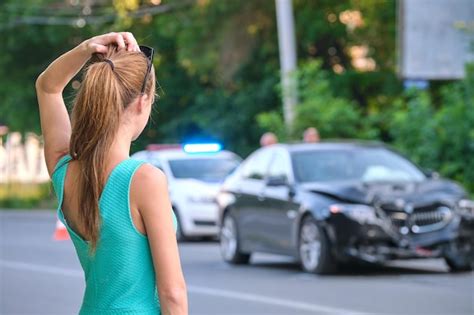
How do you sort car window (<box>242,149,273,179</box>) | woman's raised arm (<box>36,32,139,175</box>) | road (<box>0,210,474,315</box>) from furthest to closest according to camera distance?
car window (<box>242,149,273,179</box>), road (<box>0,210,474,315</box>), woman's raised arm (<box>36,32,139,175</box>)

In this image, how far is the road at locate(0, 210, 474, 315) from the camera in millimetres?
12234

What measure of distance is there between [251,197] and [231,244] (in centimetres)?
88

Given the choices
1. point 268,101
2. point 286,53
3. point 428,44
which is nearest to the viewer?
point 286,53

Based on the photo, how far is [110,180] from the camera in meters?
3.71

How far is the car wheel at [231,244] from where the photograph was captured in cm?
1748

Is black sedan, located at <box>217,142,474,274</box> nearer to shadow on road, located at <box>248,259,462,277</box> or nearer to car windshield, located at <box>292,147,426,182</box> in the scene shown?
car windshield, located at <box>292,147,426,182</box>

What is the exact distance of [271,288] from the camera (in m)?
14.2

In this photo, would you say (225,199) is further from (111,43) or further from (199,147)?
(111,43)

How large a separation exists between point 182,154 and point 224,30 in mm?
14038

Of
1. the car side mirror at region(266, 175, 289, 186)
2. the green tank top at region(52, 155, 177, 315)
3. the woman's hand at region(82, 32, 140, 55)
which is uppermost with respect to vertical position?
the woman's hand at region(82, 32, 140, 55)

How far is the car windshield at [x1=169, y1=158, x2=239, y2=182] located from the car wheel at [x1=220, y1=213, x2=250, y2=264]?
18.3ft

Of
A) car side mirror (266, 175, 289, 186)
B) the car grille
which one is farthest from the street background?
car side mirror (266, 175, 289, 186)

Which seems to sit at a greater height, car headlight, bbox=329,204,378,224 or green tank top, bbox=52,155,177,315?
green tank top, bbox=52,155,177,315

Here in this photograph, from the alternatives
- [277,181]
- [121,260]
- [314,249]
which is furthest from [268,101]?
[121,260]
